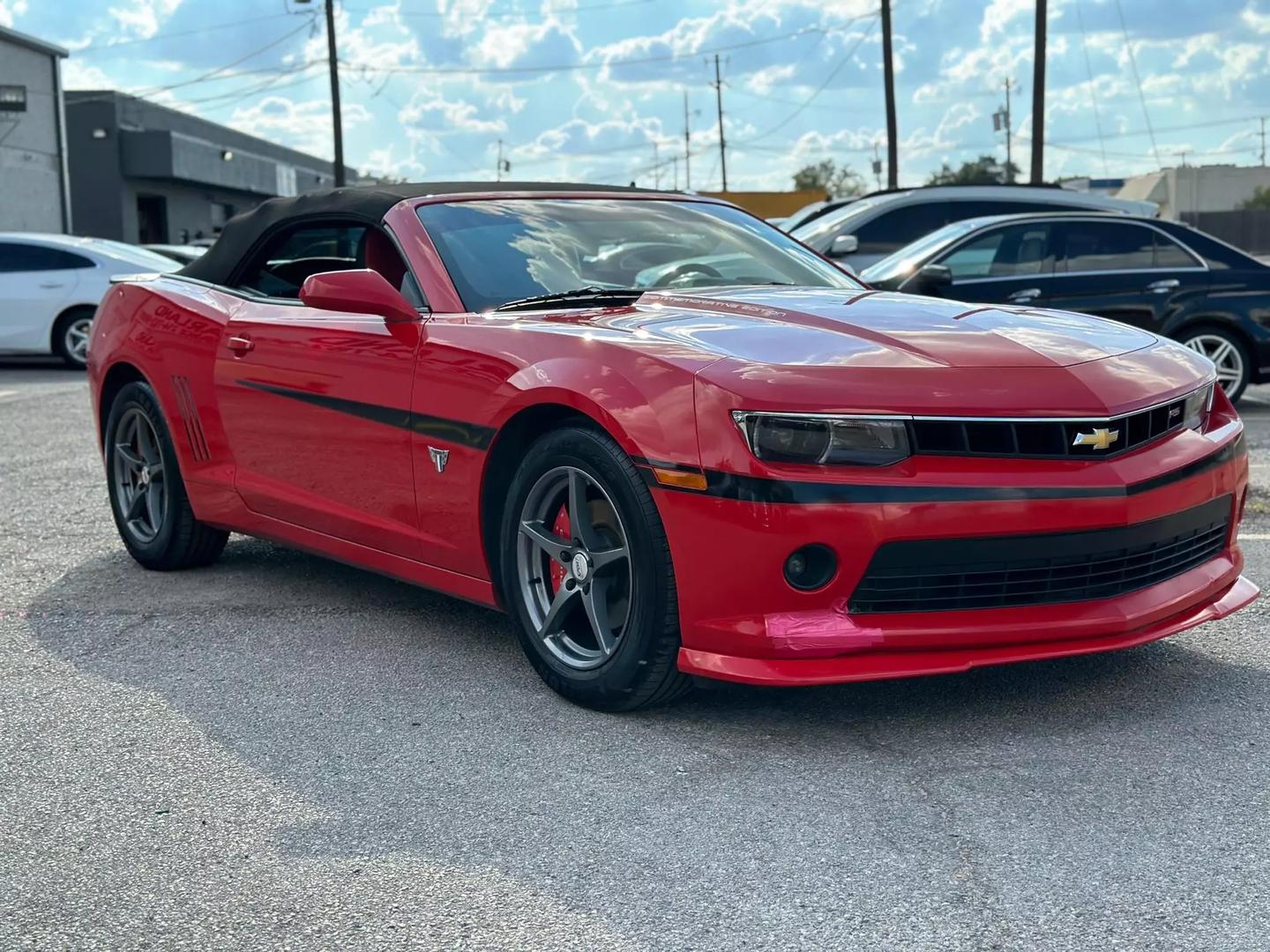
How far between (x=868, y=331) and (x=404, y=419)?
53.9 inches

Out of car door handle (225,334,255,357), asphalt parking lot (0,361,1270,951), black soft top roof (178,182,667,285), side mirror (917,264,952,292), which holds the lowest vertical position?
asphalt parking lot (0,361,1270,951)

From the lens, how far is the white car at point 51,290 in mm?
16203

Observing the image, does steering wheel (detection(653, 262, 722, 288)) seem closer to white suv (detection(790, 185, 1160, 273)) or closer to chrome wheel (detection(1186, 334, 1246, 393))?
chrome wheel (detection(1186, 334, 1246, 393))

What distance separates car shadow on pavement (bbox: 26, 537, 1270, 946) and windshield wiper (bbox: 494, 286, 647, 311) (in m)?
1.01

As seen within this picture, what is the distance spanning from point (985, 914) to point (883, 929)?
0.64ft

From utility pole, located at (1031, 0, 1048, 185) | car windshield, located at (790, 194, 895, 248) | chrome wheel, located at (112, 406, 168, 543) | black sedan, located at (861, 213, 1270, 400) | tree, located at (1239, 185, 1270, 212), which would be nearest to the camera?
chrome wheel, located at (112, 406, 168, 543)

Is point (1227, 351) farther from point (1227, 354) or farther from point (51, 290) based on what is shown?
point (51, 290)

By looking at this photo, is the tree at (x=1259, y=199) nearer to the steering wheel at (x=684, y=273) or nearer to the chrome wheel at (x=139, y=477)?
the chrome wheel at (x=139, y=477)

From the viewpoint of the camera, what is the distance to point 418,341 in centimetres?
445

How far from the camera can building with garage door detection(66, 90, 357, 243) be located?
45.0 meters

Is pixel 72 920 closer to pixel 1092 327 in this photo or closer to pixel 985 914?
pixel 985 914

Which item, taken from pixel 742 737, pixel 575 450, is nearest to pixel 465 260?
A: pixel 575 450

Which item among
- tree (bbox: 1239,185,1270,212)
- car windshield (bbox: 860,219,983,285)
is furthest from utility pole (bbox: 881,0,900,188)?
tree (bbox: 1239,185,1270,212)

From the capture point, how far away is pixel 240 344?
522cm
